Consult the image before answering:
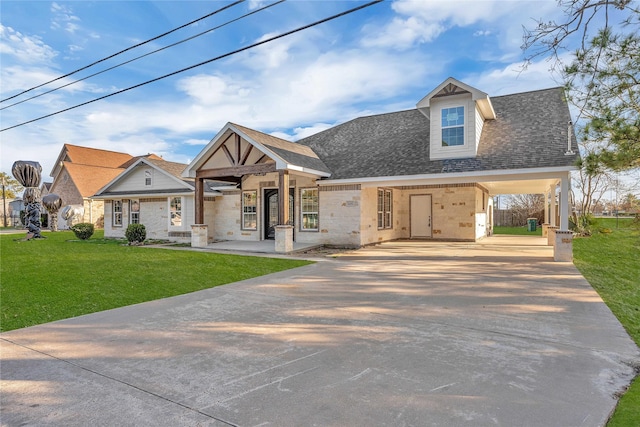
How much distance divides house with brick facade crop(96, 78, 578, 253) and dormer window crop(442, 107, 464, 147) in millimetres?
38

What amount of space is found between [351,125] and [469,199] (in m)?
7.25

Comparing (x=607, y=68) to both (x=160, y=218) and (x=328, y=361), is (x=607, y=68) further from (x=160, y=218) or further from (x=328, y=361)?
(x=160, y=218)

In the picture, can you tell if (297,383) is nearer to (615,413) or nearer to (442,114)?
(615,413)

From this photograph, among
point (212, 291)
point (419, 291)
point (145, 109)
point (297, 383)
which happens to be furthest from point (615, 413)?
point (145, 109)

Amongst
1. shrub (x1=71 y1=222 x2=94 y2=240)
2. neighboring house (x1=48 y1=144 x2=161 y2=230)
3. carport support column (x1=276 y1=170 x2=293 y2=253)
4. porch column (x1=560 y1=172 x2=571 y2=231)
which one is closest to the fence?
porch column (x1=560 y1=172 x2=571 y2=231)

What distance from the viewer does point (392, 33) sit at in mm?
9102

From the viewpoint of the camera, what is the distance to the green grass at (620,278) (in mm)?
3006

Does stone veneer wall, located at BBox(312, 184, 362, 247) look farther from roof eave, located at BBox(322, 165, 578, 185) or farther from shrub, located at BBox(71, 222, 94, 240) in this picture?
shrub, located at BBox(71, 222, 94, 240)

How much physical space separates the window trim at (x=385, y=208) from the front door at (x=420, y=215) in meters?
1.91

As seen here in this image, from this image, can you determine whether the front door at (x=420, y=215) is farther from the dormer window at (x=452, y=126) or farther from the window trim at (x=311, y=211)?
the window trim at (x=311, y=211)

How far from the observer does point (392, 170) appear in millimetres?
14352

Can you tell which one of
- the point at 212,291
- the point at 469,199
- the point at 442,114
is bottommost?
the point at 212,291

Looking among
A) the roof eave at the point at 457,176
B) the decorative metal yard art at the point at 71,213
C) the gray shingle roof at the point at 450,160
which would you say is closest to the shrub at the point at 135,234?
the gray shingle roof at the point at 450,160

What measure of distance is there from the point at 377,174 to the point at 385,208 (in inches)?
159
